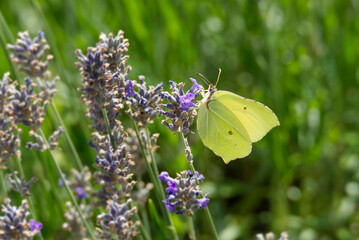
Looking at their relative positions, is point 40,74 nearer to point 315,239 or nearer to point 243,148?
point 243,148

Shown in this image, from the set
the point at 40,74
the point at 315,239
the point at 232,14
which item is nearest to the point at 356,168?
the point at 315,239

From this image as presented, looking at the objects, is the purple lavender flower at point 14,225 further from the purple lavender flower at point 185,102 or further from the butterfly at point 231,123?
the butterfly at point 231,123

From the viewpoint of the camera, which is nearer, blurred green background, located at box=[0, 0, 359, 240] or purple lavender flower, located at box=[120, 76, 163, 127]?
purple lavender flower, located at box=[120, 76, 163, 127]

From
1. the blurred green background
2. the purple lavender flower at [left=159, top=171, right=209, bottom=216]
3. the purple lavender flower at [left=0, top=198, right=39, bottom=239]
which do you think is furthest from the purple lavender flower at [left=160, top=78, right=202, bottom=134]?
the blurred green background

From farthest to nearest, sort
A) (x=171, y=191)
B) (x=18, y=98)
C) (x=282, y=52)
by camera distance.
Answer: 1. (x=282, y=52)
2. (x=18, y=98)
3. (x=171, y=191)

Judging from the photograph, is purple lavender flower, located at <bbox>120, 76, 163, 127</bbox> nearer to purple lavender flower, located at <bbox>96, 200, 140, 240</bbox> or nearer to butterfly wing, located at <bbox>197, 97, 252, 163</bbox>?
purple lavender flower, located at <bbox>96, 200, 140, 240</bbox>

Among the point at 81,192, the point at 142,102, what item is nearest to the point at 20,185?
the point at 81,192

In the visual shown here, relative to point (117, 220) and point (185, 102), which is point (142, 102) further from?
point (117, 220)
